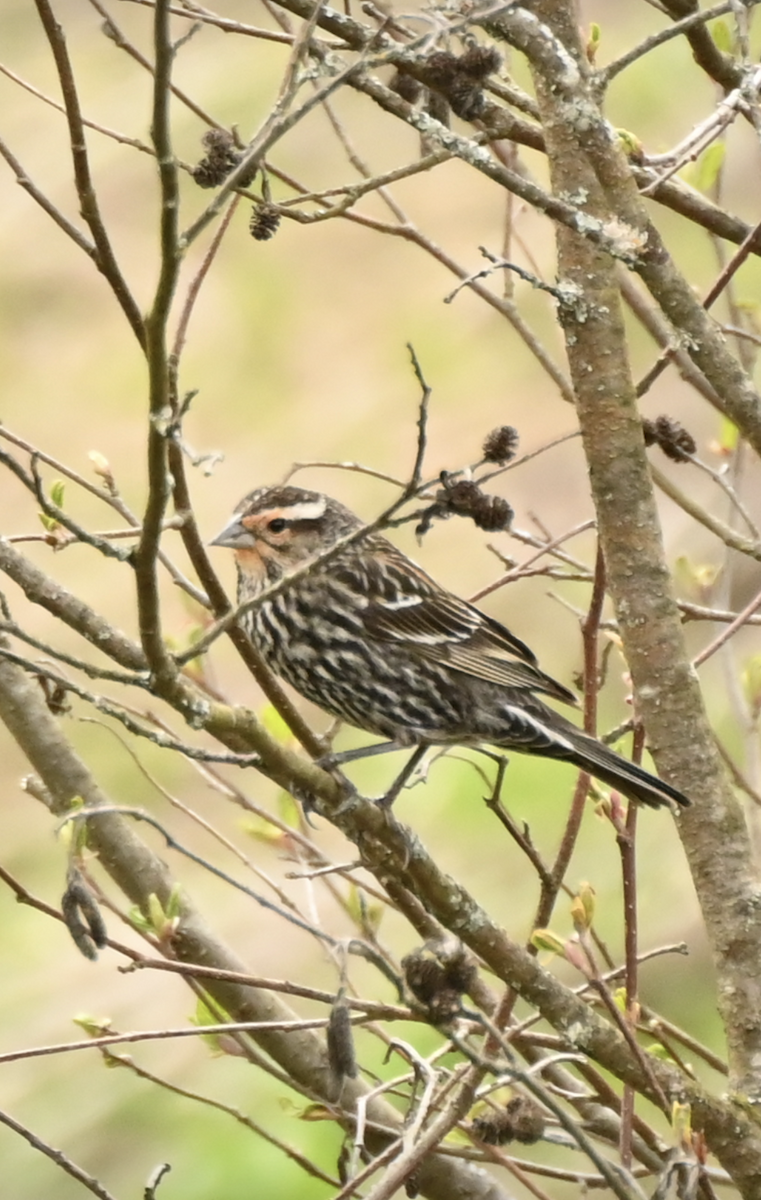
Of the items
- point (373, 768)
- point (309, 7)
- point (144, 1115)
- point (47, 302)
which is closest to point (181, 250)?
point (309, 7)

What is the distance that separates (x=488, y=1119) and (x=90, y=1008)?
489 cm

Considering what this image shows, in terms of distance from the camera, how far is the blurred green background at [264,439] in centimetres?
615

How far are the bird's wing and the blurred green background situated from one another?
402mm

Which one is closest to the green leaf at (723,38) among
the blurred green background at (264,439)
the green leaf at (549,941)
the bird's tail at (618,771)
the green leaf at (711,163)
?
the green leaf at (711,163)

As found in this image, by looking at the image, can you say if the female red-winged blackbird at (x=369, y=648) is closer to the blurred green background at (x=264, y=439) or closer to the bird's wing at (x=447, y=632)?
the bird's wing at (x=447, y=632)

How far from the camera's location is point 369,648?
337cm

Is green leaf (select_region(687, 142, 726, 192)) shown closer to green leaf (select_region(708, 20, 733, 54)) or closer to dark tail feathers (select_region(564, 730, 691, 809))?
green leaf (select_region(708, 20, 733, 54))

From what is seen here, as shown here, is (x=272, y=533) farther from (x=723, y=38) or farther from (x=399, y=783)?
(x=723, y=38)

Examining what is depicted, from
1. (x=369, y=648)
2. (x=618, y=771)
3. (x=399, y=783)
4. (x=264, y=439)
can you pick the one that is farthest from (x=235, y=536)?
(x=264, y=439)

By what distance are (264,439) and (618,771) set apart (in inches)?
317

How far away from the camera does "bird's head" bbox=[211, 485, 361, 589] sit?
334 centimetres

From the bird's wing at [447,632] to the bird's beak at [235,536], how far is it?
11.0 inches

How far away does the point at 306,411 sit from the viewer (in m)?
11.0

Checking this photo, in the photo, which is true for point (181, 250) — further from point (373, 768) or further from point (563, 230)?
point (373, 768)
